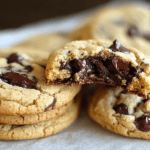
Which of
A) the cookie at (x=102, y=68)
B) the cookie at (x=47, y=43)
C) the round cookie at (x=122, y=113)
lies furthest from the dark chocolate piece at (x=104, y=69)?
the cookie at (x=47, y=43)

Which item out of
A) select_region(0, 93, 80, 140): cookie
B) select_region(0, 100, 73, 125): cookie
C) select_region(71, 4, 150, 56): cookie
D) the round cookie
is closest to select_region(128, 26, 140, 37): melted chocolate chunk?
select_region(71, 4, 150, 56): cookie

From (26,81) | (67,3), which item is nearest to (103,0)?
(67,3)

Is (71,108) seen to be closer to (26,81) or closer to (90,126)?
(90,126)

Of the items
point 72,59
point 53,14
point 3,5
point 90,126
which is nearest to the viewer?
point 72,59

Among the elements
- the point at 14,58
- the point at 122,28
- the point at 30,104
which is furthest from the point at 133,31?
the point at 30,104

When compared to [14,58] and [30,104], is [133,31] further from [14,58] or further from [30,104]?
[30,104]

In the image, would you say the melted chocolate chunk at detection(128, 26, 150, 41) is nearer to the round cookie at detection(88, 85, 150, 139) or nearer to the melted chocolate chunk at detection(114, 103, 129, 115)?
the round cookie at detection(88, 85, 150, 139)

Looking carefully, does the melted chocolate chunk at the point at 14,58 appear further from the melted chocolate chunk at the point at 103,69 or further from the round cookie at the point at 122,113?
the round cookie at the point at 122,113
